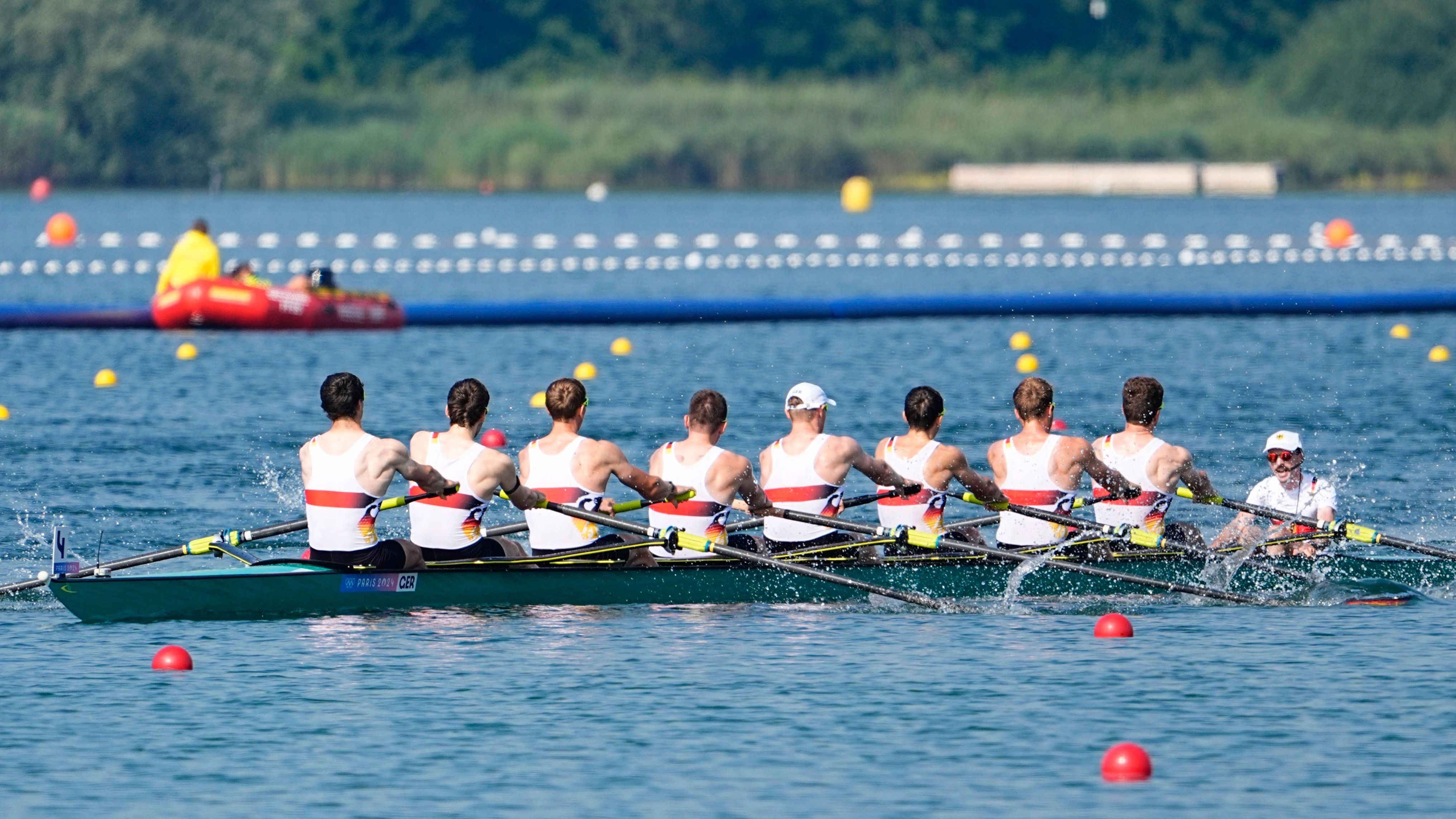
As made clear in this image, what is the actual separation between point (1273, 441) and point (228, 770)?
611 cm

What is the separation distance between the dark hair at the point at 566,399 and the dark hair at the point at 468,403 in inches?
12.3

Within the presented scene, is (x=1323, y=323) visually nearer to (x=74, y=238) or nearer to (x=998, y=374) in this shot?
(x=998, y=374)

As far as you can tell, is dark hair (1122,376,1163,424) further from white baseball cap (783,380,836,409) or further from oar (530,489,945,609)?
white baseball cap (783,380,836,409)

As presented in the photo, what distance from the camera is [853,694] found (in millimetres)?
10453

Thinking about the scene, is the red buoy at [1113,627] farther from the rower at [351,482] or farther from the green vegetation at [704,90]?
the green vegetation at [704,90]

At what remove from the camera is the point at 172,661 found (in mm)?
10836

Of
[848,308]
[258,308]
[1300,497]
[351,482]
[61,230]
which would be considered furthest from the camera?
[61,230]

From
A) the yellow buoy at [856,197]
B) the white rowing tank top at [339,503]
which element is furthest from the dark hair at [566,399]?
the yellow buoy at [856,197]

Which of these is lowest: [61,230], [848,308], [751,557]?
[751,557]

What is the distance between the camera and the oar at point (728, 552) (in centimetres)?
1181

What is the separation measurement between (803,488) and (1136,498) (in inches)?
67.4

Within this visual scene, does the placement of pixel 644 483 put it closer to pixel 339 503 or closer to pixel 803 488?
pixel 803 488

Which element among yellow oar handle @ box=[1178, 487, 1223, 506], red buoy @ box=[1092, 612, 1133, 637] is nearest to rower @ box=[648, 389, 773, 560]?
red buoy @ box=[1092, 612, 1133, 637]

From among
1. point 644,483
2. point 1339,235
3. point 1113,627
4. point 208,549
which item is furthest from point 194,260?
point 1339,235
